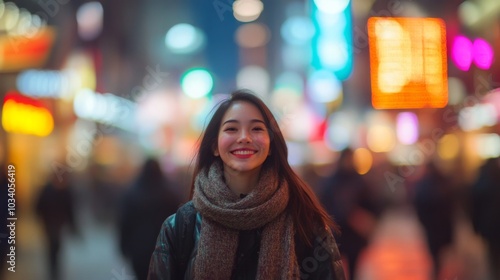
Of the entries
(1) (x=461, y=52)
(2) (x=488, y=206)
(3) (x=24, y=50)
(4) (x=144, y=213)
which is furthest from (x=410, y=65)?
(3) (x=24, y=50)

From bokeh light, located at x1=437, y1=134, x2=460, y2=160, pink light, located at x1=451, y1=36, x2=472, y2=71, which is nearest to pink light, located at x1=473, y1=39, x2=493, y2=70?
pink light, located at x1=451, y1=36, x2=472, y2=71

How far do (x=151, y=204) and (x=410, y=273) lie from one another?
2.10m

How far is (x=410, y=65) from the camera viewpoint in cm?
394

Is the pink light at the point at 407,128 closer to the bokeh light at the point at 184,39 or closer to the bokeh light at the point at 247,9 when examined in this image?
the bokeh light at the point at 247,9

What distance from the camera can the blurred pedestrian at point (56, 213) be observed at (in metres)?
3.47

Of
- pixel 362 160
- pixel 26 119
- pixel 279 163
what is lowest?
pixel 362 160

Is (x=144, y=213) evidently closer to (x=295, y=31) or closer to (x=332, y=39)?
(x=295, y=31)

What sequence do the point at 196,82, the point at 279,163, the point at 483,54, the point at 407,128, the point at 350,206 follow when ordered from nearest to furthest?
the point at 279,163 → the point at 196,82 → the point at 350,206 → the point at 407,128 → the point at 483,54

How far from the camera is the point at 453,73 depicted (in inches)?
156

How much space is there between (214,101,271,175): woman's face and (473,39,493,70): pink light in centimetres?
300

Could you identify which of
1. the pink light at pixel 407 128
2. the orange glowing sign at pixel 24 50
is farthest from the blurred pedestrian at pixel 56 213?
the pink light at pixel 407 128

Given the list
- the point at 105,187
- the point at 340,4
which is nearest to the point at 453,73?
the point at 340,4

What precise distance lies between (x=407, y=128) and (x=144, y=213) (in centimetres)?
211

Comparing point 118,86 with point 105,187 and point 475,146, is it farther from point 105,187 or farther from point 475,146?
point 475,146
